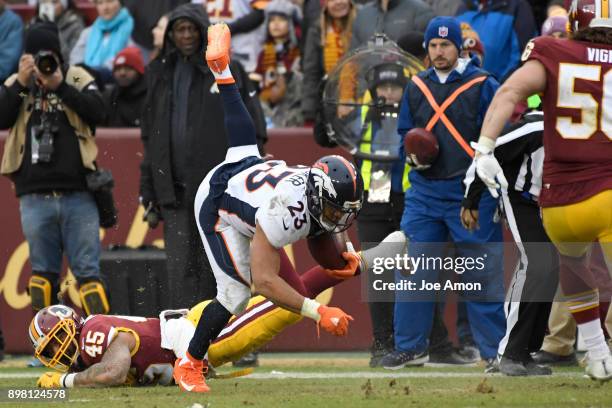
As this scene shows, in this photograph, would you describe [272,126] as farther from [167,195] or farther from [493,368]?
[493,368]

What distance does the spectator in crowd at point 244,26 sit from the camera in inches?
523

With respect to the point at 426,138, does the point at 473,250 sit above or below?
below

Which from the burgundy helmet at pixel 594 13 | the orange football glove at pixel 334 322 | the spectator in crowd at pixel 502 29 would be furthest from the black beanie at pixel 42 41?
the burgundy helmet at pixel 594 13

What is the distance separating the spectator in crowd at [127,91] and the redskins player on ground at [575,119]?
221 inches

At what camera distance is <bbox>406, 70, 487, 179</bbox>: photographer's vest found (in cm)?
974

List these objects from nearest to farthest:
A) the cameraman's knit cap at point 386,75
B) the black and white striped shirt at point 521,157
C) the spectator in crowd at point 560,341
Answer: the black and white striped shirt at point 521,157 < the spectator in crowd at point 560,341 < the cameraman's knit cap at point 386,75

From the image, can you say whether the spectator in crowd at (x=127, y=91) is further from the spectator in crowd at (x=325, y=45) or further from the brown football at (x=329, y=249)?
the brown football at (x=329, y=249)

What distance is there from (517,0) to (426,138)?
2.95 meters

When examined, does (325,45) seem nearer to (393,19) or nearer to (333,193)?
(393,19)

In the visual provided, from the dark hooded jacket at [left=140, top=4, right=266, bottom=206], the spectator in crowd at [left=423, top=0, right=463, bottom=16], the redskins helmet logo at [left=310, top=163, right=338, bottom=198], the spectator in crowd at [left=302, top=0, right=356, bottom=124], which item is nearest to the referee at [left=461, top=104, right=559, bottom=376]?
the redskins helmet logo at [left=310, top=163, right=338, bottom=198]

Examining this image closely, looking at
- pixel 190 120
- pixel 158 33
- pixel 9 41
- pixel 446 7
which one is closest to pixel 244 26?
pixel 158 33

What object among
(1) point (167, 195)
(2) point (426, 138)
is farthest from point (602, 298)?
(1) point (167, 195)

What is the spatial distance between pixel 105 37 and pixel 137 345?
6.05 m

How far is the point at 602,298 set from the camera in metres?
9.88
